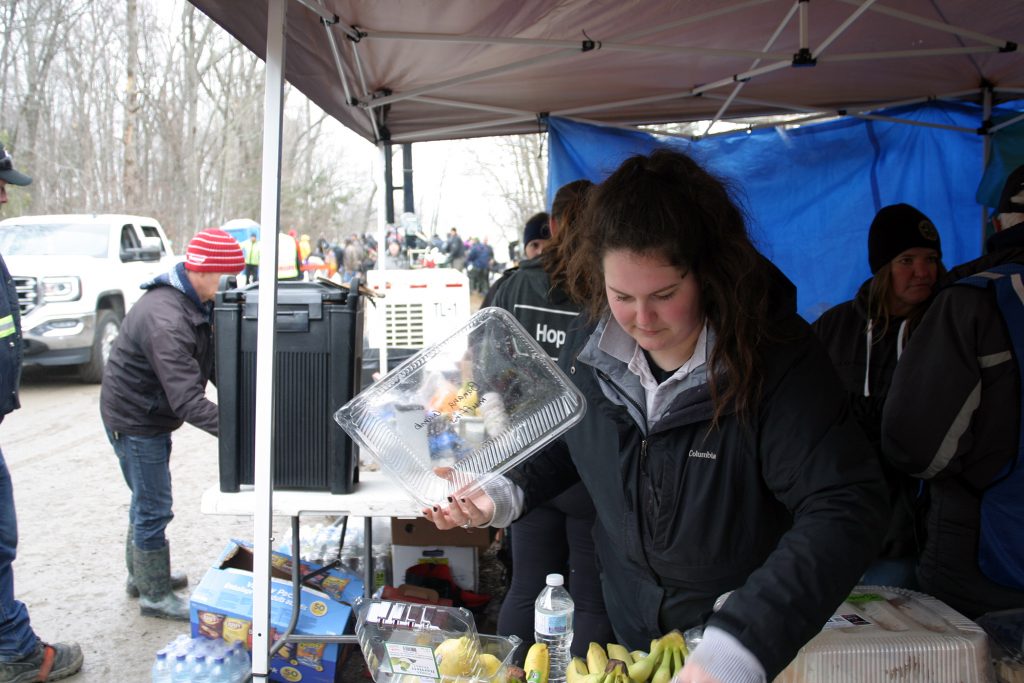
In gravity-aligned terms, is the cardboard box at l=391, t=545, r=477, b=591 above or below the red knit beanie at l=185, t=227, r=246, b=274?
below

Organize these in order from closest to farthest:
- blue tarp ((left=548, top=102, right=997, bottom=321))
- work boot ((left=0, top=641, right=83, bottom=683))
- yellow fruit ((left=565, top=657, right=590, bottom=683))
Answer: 1. yellow fruit ((left=565, top=657, right=590, bottom=683))
2. work boot ((left=0, top=641, right=83, bottom=683))
3. blue tarp ((left=548, top=102, right=997, bottom=321))

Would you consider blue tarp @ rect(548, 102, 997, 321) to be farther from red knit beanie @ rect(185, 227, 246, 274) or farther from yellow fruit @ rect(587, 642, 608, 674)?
yellow fruit @ rect(587, 642, 608, 674)

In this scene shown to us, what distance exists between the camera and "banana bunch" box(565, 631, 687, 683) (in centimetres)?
153

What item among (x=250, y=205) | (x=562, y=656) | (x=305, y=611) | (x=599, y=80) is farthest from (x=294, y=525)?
(x=250, y=205)

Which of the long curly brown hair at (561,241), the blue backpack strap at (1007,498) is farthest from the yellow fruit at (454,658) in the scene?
the blue backpack strap at (1007,498)

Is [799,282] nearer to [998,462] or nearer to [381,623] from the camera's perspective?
[998,462]

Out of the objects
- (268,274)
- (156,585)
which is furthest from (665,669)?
(156,585)

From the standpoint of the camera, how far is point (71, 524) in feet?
18.2

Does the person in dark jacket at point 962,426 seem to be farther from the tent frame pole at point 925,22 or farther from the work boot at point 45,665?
the work boot at point 45,665

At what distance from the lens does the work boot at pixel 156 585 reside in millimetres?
4062

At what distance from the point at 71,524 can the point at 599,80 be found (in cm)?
458

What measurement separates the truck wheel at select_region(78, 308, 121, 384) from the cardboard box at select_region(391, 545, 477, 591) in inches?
283

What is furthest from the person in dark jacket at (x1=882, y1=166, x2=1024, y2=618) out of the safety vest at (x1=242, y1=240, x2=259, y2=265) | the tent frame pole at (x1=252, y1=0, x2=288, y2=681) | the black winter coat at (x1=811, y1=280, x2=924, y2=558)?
the safety vest at (x1=242, y1=240, x2=259, y2=265)

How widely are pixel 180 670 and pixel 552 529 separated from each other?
1595 mm
